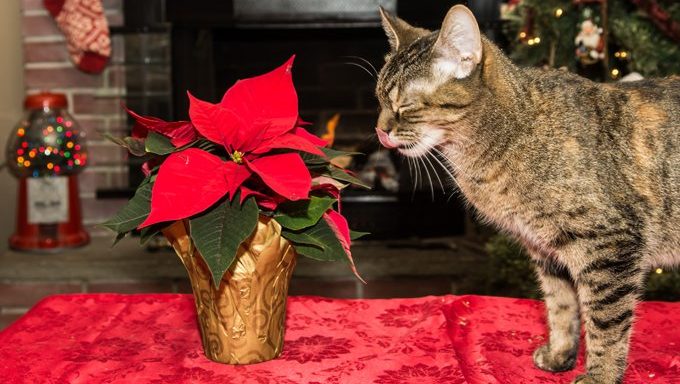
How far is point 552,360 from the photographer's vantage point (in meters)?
1.05

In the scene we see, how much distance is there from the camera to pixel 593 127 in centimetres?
106

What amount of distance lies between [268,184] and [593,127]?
1.48ft

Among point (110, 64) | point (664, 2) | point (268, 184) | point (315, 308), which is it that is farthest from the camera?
point (110, 64)

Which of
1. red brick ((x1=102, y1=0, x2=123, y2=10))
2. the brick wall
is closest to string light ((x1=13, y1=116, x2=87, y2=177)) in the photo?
the brick wall

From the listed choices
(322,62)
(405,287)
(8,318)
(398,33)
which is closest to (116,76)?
(322,62)

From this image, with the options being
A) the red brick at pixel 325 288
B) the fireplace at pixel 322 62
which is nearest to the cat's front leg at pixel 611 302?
the fireplace at pixel 322 62

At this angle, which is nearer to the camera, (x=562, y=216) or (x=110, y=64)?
(x=562, y=216)

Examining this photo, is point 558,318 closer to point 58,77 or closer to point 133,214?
point 133,214

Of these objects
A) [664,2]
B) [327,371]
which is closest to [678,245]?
[327,371]

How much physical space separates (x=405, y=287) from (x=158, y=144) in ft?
5.51

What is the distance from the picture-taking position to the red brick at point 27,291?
2471mm

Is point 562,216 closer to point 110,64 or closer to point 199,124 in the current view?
point 199,124

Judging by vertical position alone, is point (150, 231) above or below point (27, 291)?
above

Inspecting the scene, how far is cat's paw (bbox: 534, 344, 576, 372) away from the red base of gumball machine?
185cm
